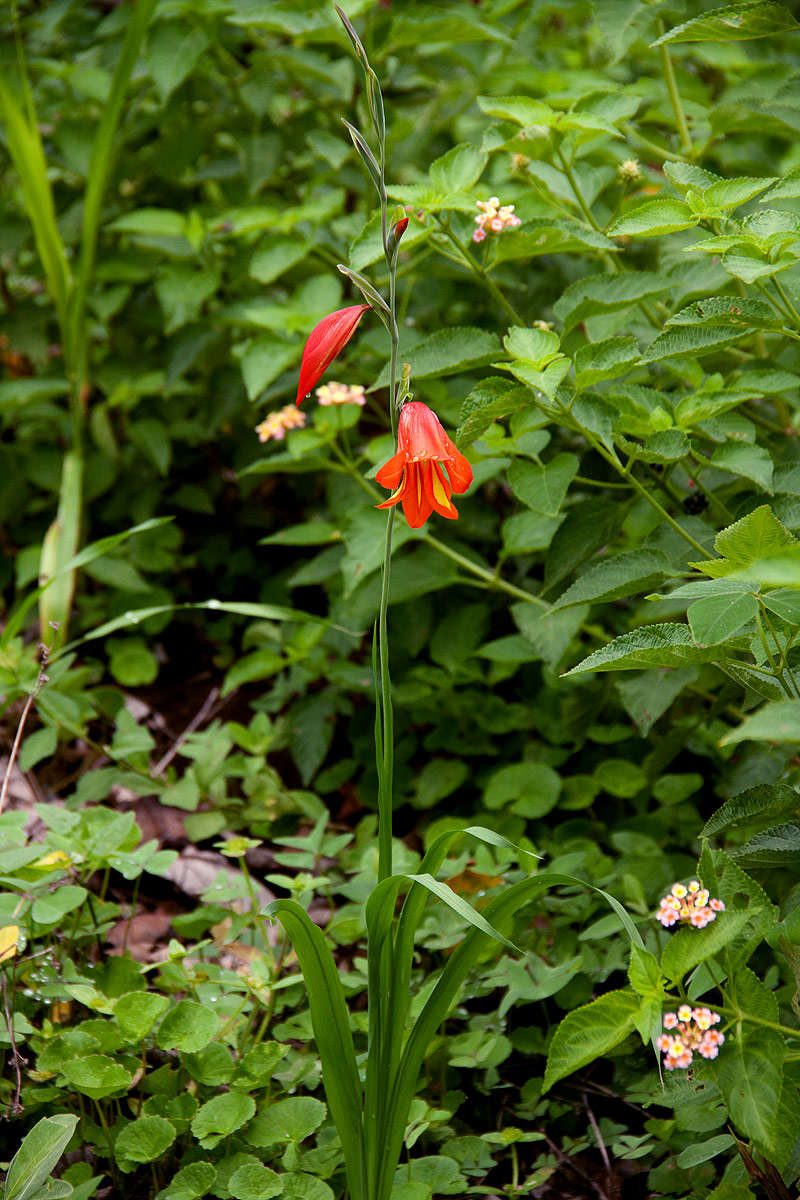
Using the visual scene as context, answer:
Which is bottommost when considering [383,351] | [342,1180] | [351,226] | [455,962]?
[342,1180]

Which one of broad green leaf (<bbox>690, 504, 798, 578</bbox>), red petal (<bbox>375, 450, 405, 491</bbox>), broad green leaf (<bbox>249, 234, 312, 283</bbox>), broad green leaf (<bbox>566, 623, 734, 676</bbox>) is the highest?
red petal (<bbox>375, 450, 405, 491</bbox>)

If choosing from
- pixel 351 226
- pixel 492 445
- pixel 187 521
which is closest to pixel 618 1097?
pixel 492 445

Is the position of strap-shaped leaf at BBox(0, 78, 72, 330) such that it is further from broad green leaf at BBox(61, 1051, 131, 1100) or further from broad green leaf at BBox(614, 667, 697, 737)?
broad green leaf at BBox(61, 1051, 131, 1100)

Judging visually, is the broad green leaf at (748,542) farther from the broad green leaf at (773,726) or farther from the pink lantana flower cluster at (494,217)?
the pink lantana flower cluster at (494,217)

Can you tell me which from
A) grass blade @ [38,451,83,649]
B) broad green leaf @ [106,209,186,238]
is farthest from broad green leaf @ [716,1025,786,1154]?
broad green leaf @ [106,209,186,238]

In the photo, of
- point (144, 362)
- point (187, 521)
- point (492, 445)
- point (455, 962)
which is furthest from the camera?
point (187, 521)

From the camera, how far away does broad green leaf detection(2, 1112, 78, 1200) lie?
108 cm

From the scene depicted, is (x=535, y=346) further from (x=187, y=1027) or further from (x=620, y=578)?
(x=187, y=1027)

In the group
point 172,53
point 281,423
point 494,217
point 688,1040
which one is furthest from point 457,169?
point 688,1040

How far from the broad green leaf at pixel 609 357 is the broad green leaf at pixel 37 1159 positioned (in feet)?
3.39

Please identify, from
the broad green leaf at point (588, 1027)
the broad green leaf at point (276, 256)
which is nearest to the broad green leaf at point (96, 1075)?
the broad green leaf at point (588, 1027)

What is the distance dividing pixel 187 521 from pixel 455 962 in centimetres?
184

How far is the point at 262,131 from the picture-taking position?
2326 mm

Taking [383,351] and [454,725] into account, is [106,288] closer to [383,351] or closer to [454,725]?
[383,351]
